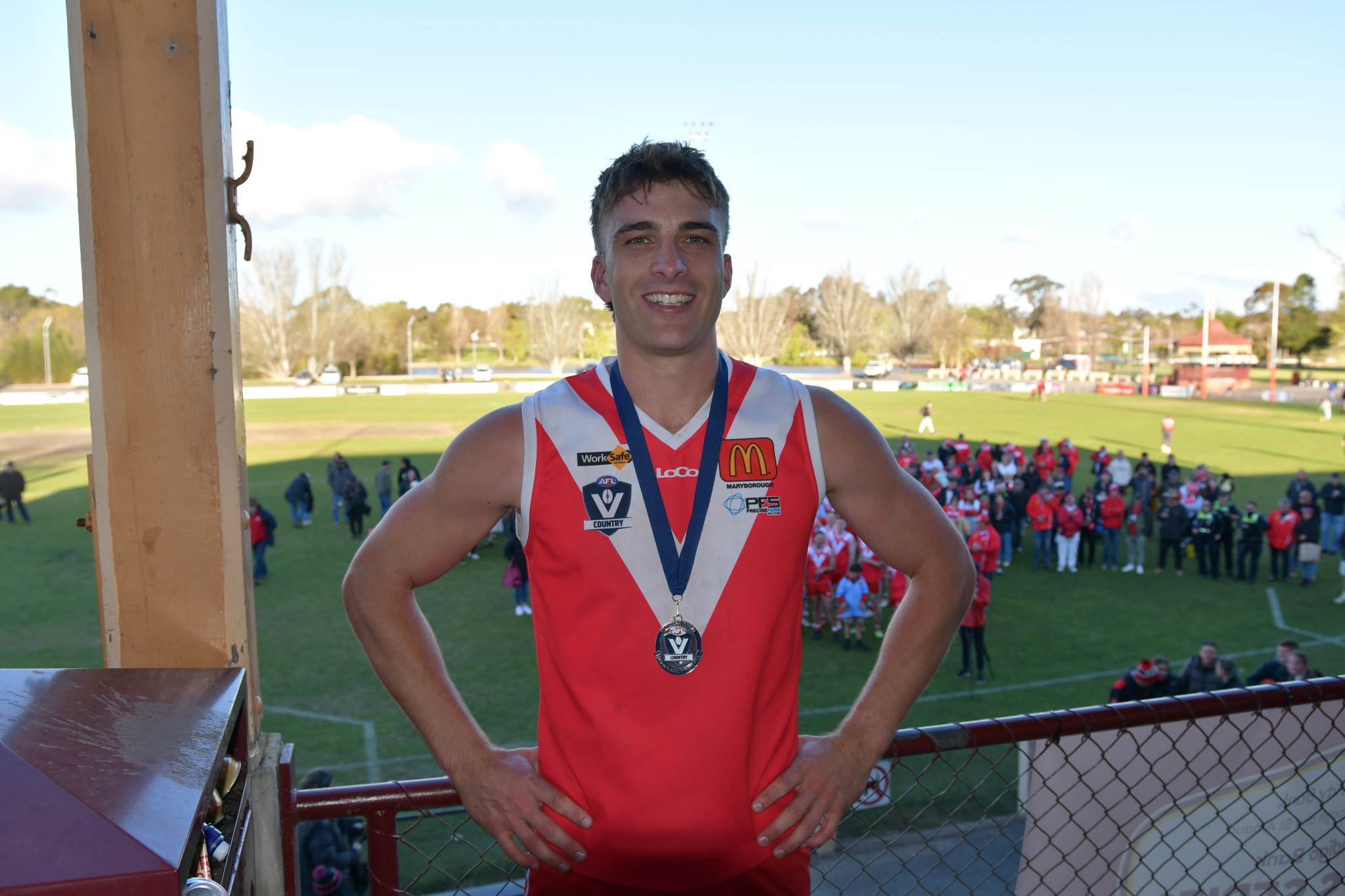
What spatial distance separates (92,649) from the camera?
1227 centimetres

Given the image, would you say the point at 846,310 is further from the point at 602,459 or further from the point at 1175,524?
the point at 602,459

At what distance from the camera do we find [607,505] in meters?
1.85

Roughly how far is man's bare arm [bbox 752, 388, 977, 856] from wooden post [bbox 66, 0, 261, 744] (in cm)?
128

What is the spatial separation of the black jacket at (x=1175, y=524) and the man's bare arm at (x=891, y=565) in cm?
1572

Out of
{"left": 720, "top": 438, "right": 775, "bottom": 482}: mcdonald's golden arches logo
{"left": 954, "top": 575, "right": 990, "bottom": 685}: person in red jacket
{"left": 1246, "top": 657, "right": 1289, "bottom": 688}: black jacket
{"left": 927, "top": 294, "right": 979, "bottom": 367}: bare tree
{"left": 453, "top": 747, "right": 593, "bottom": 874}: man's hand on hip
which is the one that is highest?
{"left": 927, "top": 294, "right": 979, "bottom": 367}: bare tree

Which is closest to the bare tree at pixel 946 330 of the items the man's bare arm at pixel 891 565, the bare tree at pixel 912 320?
the bare tree at pixel 912 320

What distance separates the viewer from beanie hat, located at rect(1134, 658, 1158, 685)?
8.11 m

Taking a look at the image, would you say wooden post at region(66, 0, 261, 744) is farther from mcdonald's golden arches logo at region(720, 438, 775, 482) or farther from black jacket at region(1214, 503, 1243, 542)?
black jacket at region(1214, 503, 1243, 542)

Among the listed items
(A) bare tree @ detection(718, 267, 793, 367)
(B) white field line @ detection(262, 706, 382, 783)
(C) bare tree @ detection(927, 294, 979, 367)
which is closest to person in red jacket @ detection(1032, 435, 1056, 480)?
(B) white field line @ detection(262, 706, 382, 783)

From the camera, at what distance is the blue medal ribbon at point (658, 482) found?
1836mm

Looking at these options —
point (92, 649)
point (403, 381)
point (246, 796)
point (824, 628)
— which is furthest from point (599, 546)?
point (403, 381)

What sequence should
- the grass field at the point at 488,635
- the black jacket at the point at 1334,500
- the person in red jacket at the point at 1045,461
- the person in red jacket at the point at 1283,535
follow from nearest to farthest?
the grass field at the point at 488,635 < the person in red jacket at the point at 1283,535 < the black jacket at the point at 1334,500 < the person in red jacket at the point at 1045,461

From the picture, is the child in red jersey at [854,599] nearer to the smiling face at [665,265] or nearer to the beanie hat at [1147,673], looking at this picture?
the beanie hat at [1147,673]

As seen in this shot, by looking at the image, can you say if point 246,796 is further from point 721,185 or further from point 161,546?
point 721,185
